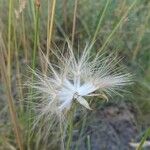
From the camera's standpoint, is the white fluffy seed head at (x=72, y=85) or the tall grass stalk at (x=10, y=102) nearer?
the white fluffy seed head at (x=72, y=85)

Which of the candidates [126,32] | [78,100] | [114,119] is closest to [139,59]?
[126,32]

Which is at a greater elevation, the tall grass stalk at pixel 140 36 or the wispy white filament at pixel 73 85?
the tall grass stalk at pixel 140 36

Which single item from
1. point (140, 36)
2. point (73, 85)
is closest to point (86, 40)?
point (140, 36)

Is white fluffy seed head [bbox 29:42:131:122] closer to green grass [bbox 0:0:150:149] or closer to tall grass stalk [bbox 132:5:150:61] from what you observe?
green grass [bbox 0:0:150:149]

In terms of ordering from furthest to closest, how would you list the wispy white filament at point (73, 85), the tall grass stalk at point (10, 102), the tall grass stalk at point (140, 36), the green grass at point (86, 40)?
1. the tall grass stalk at point (140, 36)
2. the green grass at point (86, 40)
3. the tall grass stalk at point (10, 102)
4. the wispy white filament at point (73, 85)

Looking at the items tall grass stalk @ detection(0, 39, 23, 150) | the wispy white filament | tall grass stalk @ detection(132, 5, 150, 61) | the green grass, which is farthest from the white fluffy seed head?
tall grass stalk @ detection(132, 5, 150, 61)

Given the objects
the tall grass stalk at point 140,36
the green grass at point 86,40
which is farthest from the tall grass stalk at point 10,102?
the tall grass stalk at point 140,36

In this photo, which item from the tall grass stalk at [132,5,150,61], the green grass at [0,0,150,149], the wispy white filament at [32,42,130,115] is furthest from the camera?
the tall grass stalk at [132,5,150,61]

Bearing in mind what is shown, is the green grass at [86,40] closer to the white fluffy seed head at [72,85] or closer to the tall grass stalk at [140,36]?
the tall grass stalk at [140,36]

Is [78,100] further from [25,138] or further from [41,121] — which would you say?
[25,138]

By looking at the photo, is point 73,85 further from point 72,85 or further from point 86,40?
point 86,40

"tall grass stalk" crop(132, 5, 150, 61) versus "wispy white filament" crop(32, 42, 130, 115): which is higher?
"tall grass stalk" crop(132, 5, 150, 61)
